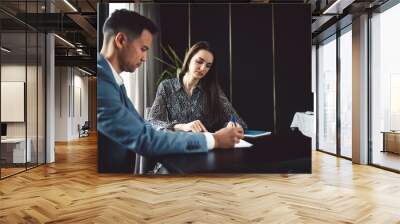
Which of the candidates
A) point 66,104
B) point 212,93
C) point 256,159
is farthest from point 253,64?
point 66,104

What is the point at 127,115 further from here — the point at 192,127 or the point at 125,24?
the point at 125,24

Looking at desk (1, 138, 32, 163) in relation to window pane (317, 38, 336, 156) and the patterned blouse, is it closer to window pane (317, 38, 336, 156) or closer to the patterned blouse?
the patterned blouse

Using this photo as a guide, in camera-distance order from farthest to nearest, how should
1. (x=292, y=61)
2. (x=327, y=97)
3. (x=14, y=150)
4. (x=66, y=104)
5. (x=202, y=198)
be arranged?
(x=66, y=104) < (x=327, y=97) < (x=14, y=150) < (x=292, y=61) < (x=202, y=198)

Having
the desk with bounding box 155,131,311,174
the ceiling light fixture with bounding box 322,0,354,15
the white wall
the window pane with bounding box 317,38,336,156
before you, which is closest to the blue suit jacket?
the desk with bounding box 155,131,311,174

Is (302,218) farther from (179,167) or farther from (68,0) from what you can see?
(68,0)

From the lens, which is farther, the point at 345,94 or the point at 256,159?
the point at 345,94

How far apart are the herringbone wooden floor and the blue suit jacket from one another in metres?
0.53

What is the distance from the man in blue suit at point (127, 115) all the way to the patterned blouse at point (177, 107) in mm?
180

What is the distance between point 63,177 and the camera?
6715 millimetres

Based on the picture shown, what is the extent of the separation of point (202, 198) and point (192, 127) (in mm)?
1780

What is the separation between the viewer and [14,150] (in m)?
7.50

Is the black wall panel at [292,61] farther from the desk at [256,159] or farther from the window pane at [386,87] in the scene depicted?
the window pane at [386,87]

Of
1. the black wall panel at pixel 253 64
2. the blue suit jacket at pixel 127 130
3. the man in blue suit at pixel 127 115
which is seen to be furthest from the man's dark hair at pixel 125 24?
the black wall panel at pixel 253 64

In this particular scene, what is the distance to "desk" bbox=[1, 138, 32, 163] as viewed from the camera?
23.5 ft
